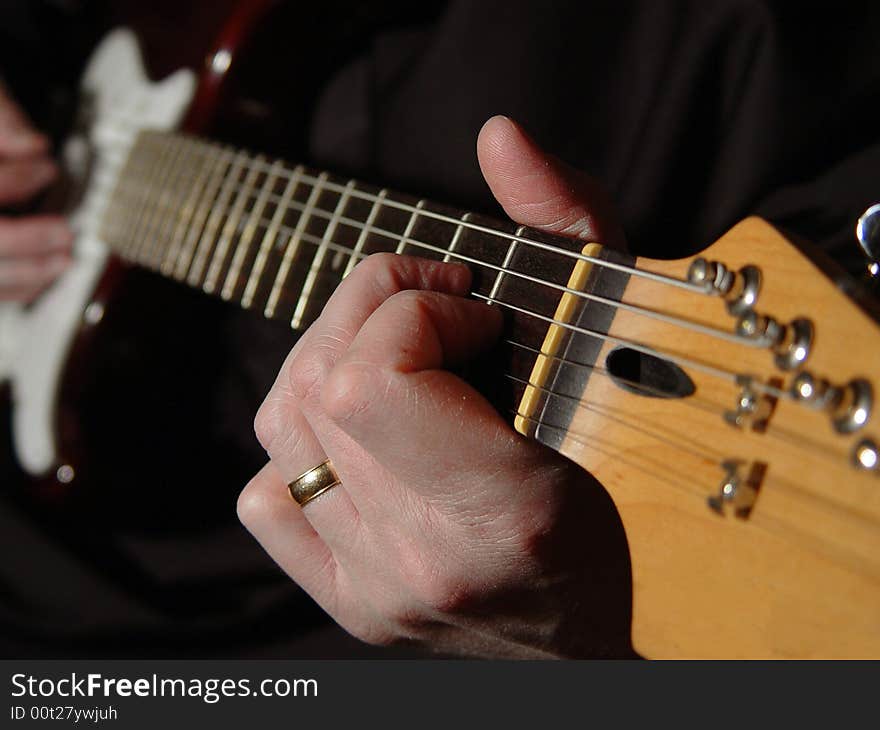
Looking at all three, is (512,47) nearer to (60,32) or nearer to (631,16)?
(631,16)

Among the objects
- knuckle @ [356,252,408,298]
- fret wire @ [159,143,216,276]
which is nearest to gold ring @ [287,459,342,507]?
knuckle @ [356,252,408,298]

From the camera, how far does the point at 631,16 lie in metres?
0.71

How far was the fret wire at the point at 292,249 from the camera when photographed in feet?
2.06

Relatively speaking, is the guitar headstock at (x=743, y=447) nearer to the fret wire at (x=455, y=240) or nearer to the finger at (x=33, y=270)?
the fret wire at (x=455, y=240)

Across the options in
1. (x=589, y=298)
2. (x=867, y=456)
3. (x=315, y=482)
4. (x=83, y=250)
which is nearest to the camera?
(x=867, y=456)

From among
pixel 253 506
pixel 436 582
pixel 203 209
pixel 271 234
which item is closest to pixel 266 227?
pixel 271 234

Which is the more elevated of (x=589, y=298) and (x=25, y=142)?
(x=589, y=298)

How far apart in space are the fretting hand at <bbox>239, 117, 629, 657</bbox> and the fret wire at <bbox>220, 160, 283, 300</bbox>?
0.21 metres

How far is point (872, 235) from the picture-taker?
38 centimetres

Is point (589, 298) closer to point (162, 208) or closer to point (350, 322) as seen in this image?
point (350, 322)

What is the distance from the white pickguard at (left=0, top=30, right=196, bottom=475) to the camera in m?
0.94

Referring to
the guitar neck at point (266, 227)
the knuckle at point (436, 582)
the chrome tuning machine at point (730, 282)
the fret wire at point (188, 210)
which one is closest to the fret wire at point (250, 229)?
the guitar neck at point (266, 227)

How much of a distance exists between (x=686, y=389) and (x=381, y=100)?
60 centimetres

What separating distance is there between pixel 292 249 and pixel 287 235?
0.07 ft
